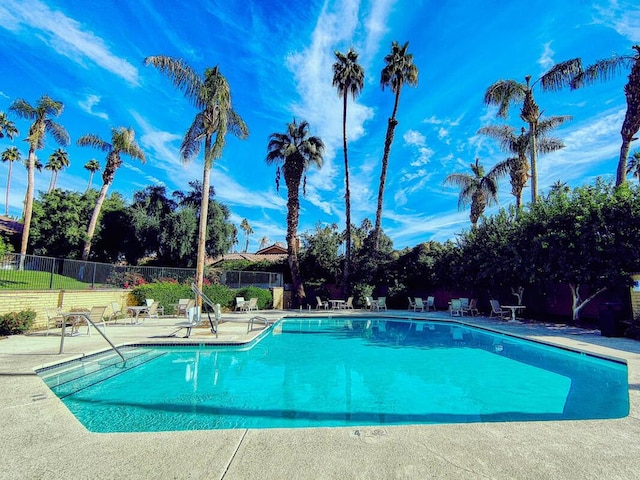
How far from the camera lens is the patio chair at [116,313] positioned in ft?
41.4

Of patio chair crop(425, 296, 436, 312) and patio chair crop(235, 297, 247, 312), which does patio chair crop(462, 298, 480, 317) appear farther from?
patio chair crop(235, 297, 247, 312)

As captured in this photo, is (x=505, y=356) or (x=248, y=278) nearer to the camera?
(x=505, y=356)

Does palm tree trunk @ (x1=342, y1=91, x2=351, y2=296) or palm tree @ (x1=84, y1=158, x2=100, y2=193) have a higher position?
palm tree @ (x1=84, y1=158, x2=100, y2=193)

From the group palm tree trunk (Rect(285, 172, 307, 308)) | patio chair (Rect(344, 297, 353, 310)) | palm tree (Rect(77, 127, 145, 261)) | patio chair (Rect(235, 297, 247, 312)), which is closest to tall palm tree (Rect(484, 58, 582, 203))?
patio chair (Rect(344, 297, 353, 310))

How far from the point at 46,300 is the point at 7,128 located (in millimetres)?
31003

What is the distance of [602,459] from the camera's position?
2.82 meters

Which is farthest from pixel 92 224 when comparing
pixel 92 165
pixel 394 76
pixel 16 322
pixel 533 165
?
pixel 533 165

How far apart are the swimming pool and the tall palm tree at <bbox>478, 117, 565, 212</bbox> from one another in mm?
14794

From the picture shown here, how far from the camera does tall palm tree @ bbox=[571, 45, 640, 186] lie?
14047 millimetres

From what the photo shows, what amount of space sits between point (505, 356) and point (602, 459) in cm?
721

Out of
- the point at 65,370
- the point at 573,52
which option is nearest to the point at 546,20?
the point at 573,52

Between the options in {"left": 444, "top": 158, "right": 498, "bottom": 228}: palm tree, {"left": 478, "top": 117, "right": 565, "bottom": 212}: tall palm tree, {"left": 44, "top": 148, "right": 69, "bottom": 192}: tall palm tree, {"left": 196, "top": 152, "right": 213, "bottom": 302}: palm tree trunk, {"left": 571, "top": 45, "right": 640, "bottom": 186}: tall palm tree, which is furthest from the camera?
{"left": 44, "top": 148, "right": 69, "bottom": 192}: tall palm tree

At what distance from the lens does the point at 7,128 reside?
102 feet

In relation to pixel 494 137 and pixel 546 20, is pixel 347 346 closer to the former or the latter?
pixel 546 20
